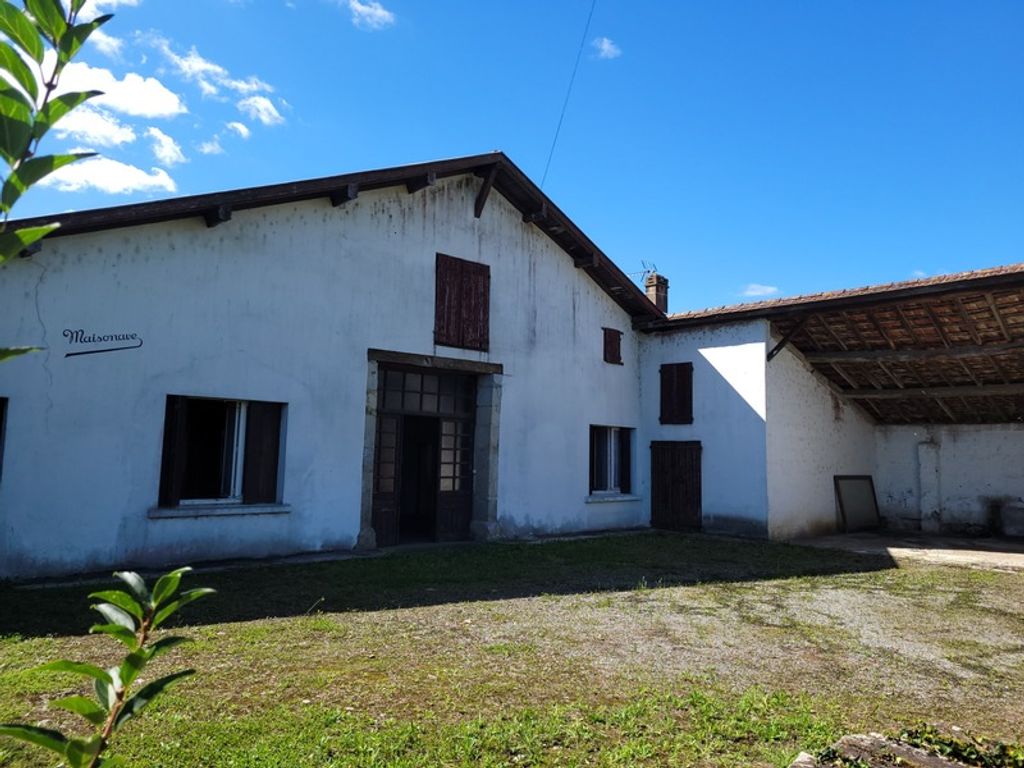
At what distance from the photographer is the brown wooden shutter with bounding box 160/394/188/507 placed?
857 centimetres

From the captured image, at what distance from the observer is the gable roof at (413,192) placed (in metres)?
7.90


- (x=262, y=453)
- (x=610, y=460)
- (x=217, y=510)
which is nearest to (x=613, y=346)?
(x=610, y=460)

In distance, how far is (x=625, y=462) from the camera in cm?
1482

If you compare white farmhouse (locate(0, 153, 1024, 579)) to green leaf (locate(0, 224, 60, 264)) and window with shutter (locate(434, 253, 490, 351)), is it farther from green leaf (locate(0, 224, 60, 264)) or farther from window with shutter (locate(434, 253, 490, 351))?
green leaf (locate(0, 224, 60, 264))

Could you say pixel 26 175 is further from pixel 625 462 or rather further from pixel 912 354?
pixel 625 462

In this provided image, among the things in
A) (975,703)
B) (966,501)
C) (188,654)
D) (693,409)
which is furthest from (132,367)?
(966,501)

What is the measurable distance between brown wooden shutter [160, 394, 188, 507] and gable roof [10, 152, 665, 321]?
2.30 meters

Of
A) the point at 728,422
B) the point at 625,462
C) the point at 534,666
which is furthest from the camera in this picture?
the point at 625,462

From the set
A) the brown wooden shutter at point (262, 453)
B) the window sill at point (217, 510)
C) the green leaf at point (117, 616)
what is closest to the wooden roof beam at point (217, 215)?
the brown wooden shutter at point (262, 453)

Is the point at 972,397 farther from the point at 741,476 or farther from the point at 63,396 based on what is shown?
the point at 63,396

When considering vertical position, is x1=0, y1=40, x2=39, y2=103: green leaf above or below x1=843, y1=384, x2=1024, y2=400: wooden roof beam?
below

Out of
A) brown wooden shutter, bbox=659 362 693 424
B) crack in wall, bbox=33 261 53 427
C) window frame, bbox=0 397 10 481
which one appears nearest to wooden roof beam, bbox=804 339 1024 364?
brown wooden shutter, bbox=659 362 693 424

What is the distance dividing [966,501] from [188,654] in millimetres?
16055

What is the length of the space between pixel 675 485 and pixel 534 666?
9674 mm
